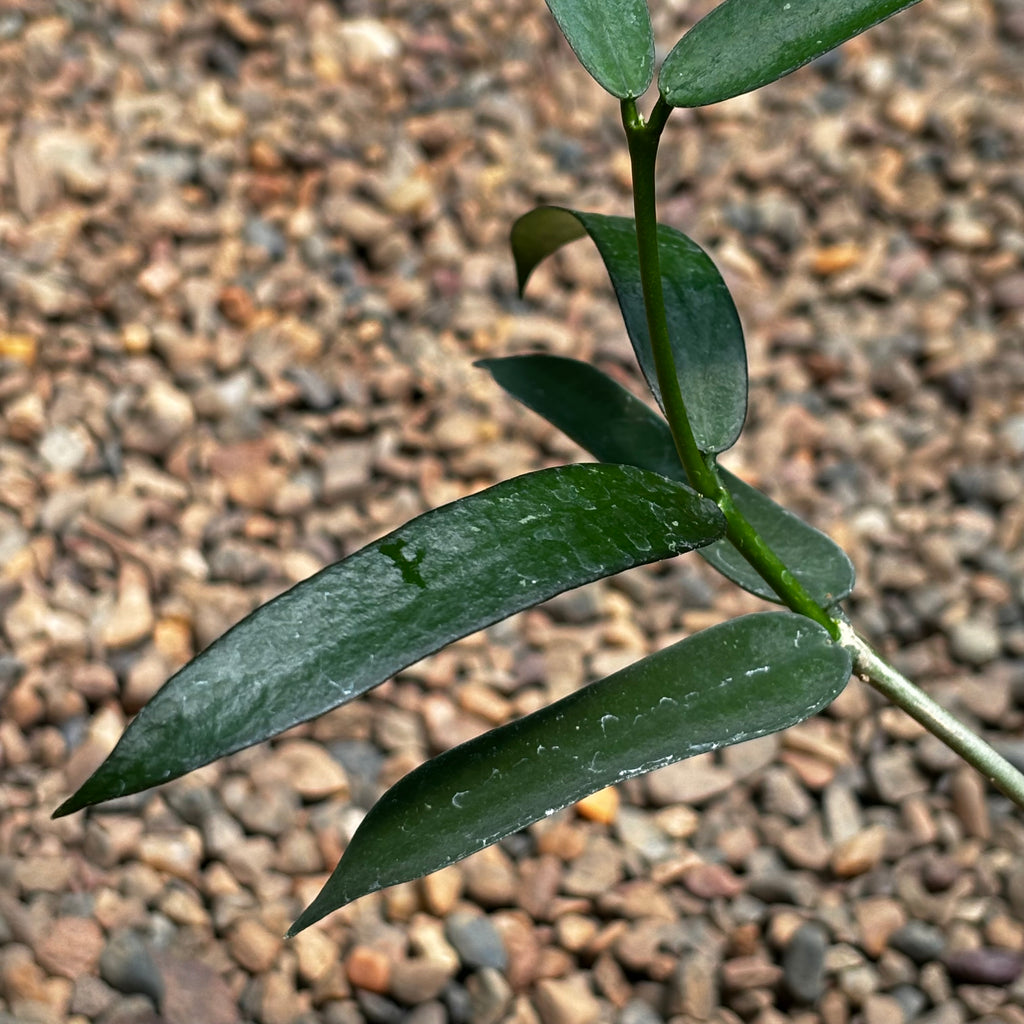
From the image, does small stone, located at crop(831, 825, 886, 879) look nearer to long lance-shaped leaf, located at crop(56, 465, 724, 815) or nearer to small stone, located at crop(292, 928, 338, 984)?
small stone, located at crop(292, 928, 338, 984)

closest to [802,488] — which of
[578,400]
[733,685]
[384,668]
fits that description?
[578,400]

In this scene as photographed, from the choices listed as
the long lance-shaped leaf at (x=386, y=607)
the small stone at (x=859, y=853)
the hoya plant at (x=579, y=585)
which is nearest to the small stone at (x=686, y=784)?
the small stone at (x=859, y=853)

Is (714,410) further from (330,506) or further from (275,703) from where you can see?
(330,506)

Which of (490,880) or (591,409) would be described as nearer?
(591,409)

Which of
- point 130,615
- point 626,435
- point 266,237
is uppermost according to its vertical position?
point 266,237

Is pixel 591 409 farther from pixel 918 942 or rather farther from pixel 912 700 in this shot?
pixel 918 942

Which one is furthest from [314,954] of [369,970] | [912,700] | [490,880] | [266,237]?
[266,237]
